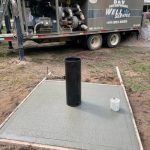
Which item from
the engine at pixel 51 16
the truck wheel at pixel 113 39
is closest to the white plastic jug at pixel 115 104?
the engine at pixel 51 16

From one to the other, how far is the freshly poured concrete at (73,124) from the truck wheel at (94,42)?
17.1 ft

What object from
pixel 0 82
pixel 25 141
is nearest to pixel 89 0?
pixel 0 82

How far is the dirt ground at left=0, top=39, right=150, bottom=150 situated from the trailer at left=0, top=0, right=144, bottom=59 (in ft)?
2.14

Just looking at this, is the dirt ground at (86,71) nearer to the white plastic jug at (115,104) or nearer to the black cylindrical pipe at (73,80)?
the white plastic jug at (115,104)

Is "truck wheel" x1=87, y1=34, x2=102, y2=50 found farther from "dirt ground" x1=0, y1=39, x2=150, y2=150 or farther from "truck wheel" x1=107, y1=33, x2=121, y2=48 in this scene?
"truck wheel" x1=107, y1=33, x2=121, y2=48

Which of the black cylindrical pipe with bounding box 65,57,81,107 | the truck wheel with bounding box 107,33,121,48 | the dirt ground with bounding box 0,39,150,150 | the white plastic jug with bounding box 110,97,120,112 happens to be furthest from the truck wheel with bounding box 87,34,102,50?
the white plastic jug with bounding box 110,97,120,112

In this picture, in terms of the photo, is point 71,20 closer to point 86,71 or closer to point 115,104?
point 86,71

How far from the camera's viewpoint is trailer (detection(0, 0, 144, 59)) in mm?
8047

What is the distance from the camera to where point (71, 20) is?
9242mm

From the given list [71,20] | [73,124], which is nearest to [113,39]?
[71,20]

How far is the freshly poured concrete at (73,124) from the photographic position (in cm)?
335

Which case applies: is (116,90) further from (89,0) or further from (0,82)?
(89,0)

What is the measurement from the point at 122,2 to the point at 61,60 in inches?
168

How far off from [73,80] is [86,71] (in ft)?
8.44
